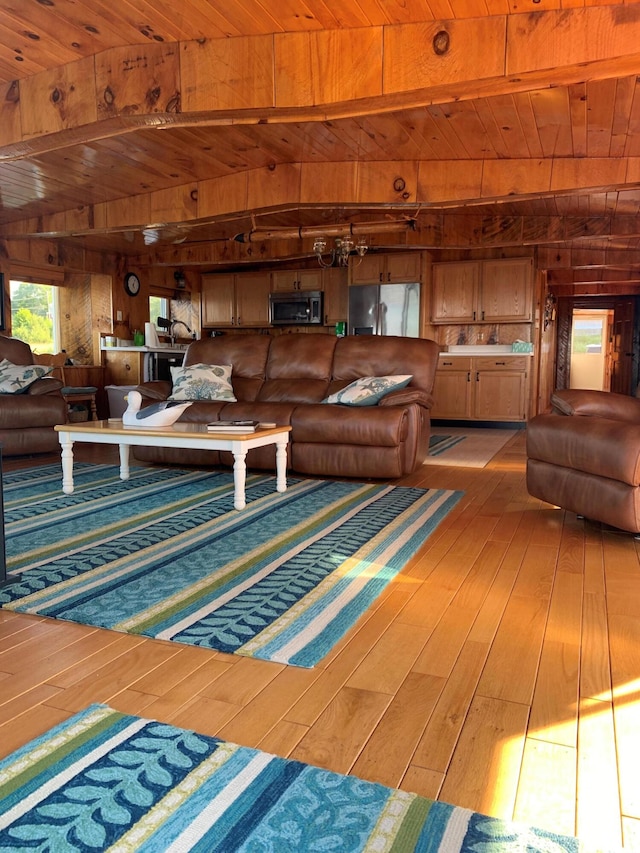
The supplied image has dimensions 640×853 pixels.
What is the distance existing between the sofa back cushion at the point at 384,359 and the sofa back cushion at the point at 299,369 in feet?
0.28

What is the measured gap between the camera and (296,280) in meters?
8.73

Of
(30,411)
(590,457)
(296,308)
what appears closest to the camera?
(590,457)

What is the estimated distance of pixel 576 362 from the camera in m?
15.2

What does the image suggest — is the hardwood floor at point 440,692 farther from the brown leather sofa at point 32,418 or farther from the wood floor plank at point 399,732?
the brown leather sofa at point 32,418

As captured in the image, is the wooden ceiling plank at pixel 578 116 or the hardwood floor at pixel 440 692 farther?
the wooden ceiling plank at pixel 578 116

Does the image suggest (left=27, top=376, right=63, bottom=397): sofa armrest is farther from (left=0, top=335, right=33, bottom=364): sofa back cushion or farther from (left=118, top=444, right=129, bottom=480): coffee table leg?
(left=118, top=444, right=129, bottom=480): coffee table leg

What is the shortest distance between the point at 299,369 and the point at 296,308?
13.4 ft

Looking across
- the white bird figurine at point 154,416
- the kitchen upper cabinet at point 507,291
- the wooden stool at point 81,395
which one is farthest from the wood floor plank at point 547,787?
the kitchen upper cabinet at point 507,291

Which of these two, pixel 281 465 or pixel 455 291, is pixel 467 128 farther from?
pixel 455 291

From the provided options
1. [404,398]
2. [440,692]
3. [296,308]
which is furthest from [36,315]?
[440,692]

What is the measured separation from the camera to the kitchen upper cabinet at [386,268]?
771cm

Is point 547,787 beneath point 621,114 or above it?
beneath

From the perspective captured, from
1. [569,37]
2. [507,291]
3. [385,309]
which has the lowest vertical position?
[385,309]

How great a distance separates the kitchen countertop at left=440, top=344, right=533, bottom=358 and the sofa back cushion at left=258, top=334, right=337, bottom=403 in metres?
3.35
